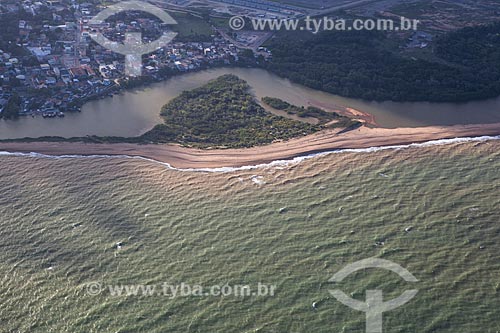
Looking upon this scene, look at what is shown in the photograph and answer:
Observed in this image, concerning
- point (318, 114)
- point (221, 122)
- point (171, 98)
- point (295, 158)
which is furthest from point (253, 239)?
point (171, 98)

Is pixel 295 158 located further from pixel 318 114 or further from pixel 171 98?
pixel 171 98

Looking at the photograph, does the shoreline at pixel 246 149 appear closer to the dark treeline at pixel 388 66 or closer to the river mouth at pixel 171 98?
the river mouth at pixel 171 98

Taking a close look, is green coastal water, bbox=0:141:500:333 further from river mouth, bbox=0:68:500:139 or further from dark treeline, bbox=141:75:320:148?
A: river mouth, bbox=0:68:500:139

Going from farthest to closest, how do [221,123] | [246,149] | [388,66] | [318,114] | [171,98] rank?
1. [388,66]
2. [171,98]
3. [318,114]
4. [221,123]
5. [246,149]

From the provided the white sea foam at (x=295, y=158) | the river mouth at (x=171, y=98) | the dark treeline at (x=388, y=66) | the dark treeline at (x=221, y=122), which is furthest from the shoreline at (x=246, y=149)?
the dark treeline at (x=388, y=66)

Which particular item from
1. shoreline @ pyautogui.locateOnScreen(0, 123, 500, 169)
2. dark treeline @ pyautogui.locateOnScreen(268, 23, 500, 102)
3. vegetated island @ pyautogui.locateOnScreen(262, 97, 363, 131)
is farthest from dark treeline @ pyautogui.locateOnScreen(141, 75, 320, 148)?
dark treeline @ pyautogui.locateOnScreen(268, 23, 500, 102)
